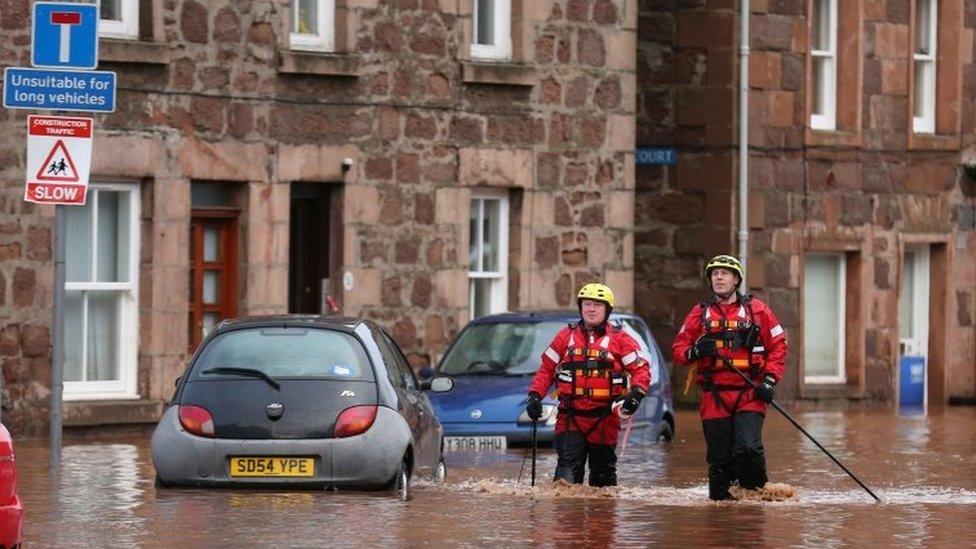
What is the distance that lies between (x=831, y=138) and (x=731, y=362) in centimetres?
1818

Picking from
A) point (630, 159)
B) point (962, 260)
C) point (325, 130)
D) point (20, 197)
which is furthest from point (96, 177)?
point (962, 260)

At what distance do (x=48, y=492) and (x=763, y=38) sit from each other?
18.2 meters

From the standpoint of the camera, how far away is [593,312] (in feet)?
62.4

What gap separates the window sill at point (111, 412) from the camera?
26531 millimetres

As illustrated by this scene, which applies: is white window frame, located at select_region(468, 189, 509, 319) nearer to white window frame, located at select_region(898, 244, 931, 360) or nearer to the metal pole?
white window frame, located at select_region(898, 244, 931, 360)

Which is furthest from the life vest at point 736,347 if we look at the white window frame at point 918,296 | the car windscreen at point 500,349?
the white window frame at point 918,296

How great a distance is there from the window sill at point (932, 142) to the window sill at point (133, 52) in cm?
1367

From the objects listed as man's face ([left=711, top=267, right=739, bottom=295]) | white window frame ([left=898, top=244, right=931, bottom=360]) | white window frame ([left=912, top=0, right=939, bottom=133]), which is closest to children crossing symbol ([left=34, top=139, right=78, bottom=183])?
man's face ([left=711, top=267, right=739, bottom=295])

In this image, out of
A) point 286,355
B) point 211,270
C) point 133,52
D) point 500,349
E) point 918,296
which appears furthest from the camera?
point 918,296

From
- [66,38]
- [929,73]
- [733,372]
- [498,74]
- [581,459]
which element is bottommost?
[581,459]

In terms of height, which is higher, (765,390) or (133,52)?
(133,52)

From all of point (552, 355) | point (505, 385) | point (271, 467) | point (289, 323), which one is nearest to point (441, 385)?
point (552, 355)

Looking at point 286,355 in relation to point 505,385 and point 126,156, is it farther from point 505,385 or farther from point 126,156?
point 126,156

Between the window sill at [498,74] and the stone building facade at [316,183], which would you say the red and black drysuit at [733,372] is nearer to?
the stone building facade at [316,183]
